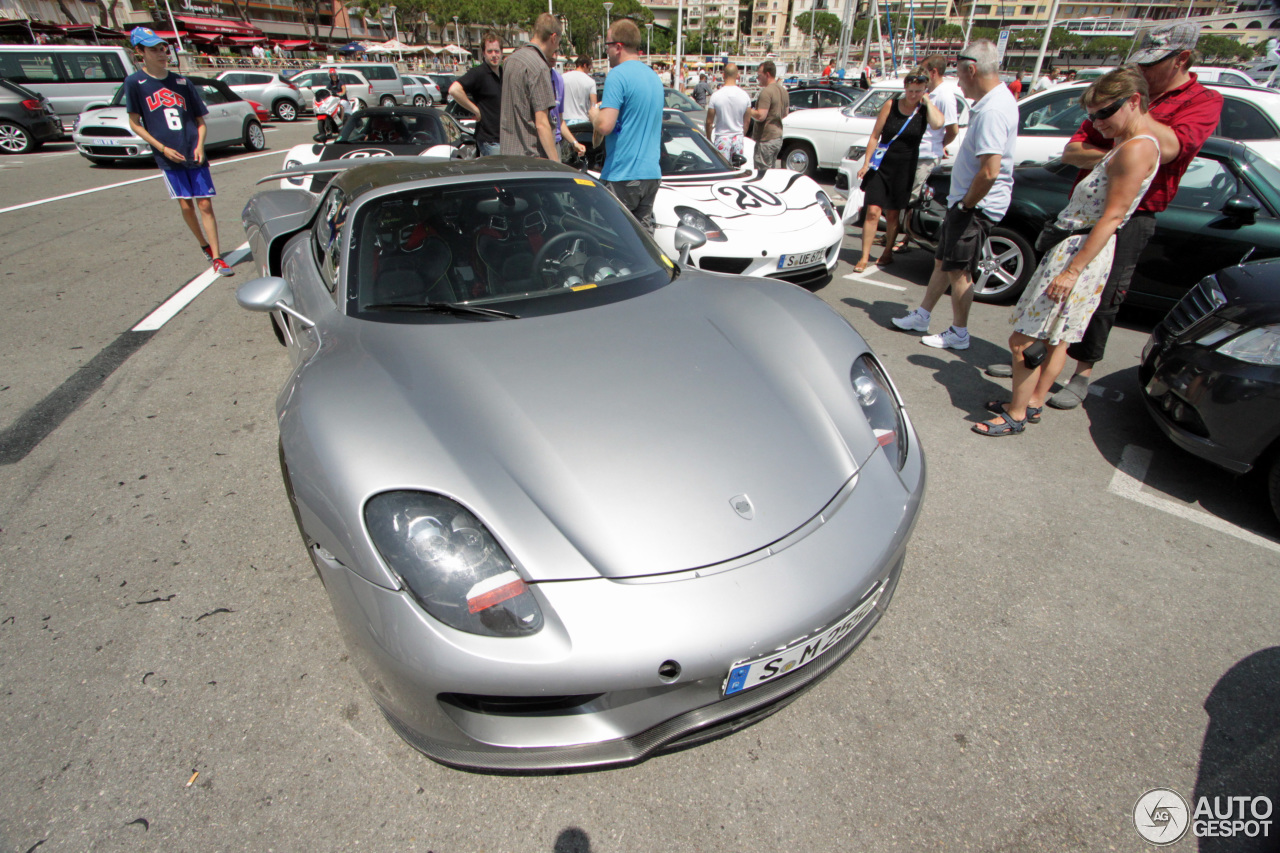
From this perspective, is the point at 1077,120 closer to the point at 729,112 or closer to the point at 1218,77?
the point at 729,112

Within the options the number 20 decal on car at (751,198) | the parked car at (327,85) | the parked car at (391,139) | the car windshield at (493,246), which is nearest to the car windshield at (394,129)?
the parked car at (391,139)

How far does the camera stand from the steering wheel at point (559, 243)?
2432mm

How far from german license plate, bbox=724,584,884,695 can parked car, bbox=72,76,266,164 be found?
36.1 feet

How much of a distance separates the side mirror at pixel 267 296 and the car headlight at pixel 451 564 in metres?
1.23

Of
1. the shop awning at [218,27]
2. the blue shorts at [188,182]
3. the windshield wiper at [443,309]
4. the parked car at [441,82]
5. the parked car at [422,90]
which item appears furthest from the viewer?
the shop awning at [218,27]

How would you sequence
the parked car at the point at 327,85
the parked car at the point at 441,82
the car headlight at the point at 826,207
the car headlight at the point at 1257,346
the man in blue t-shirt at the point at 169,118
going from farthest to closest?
the parked car at the point at 441,82, the parked car at the point at 327,85, the car headlight at the point at 826,207, the man in blue t-shirt at the point at 169,118, the car headlight at the point at 1257,346

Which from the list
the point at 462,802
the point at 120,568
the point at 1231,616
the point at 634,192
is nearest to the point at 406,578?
the point at 462,802

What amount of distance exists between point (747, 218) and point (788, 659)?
387 centimetres

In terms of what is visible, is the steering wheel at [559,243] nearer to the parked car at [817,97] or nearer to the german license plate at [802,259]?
the german license plate at [802,259]

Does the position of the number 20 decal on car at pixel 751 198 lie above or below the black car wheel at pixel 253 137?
above

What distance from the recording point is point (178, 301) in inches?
191

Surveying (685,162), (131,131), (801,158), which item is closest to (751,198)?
(685,162)

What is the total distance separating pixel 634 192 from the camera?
471 cm

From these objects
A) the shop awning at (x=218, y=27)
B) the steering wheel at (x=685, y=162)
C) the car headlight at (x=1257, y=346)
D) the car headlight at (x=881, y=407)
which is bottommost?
the car headlight at (x=1257, y=346)
